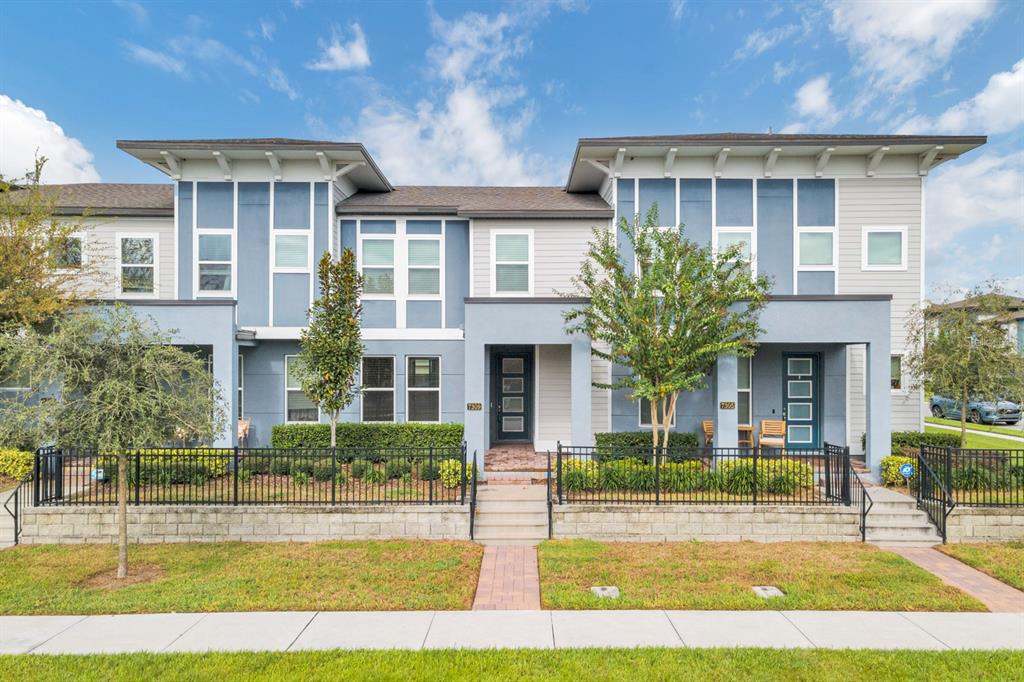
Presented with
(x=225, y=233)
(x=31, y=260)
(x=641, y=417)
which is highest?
(x=225, y=233)

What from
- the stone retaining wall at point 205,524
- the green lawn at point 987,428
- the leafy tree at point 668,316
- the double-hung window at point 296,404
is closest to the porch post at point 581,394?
the leafy tree at point 668,316

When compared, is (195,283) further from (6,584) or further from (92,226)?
(6,584)

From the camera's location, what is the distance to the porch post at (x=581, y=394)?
11.4 m

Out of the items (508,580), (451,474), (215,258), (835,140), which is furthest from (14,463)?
(835,140)

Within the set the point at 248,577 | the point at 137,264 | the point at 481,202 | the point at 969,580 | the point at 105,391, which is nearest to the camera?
the point at 105,391

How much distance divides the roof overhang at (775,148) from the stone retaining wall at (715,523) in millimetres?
8927

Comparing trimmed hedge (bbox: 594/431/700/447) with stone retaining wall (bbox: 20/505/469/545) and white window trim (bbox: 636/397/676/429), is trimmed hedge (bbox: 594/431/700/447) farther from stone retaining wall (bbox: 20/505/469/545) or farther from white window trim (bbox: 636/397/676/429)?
stone retaining wall (bbox: 20/505/469/545)

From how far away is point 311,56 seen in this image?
2220 centimetres

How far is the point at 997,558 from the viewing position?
790cm

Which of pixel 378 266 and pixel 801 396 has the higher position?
pixel 378 266

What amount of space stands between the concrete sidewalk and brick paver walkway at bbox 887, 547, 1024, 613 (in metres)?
0.43

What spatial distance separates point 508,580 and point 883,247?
1349 centimetres

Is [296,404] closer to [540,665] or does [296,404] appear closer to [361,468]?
[361,468]

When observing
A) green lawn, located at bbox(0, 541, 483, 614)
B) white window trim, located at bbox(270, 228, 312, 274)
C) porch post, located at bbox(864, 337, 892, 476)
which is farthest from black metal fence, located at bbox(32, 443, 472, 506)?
porch post, located at bbox(864, 337, 892, 476)
